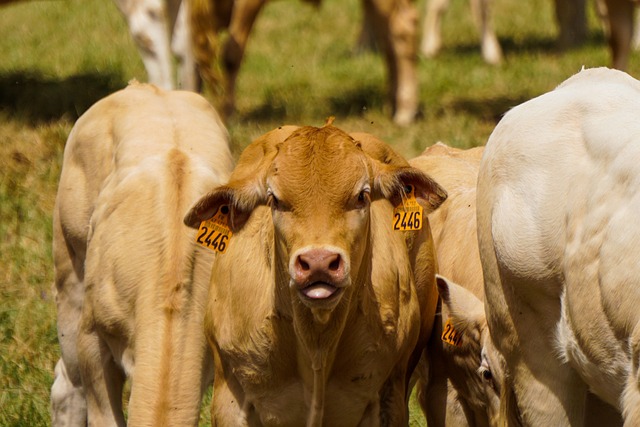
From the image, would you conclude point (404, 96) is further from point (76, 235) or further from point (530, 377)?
point (530, 377)

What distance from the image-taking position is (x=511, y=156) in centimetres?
509

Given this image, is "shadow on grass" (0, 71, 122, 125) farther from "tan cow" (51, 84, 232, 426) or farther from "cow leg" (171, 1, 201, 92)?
"tan cow" (51, 84, 232, 426)

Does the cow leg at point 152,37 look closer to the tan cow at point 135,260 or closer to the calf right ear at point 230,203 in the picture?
the tan cow at point 135,260

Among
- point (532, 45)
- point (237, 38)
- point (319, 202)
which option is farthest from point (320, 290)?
point (532, 45)

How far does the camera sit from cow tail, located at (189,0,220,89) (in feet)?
32.7

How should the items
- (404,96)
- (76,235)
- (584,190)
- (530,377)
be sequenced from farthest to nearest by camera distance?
(404,96), (76,235), (530,377), (584,190)

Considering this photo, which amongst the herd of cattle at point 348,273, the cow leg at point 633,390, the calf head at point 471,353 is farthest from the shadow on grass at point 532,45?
the cow leg at point 633,390

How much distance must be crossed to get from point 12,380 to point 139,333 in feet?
5.05

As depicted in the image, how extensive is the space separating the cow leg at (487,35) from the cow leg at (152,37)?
357 cm

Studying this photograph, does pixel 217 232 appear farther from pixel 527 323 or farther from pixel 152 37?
pixel 152 37

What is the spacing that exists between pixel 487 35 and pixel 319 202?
29.2 ft

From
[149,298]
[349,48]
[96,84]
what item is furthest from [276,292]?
[349,48]

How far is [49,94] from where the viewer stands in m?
11.7

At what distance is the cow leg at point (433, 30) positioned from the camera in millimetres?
13984
